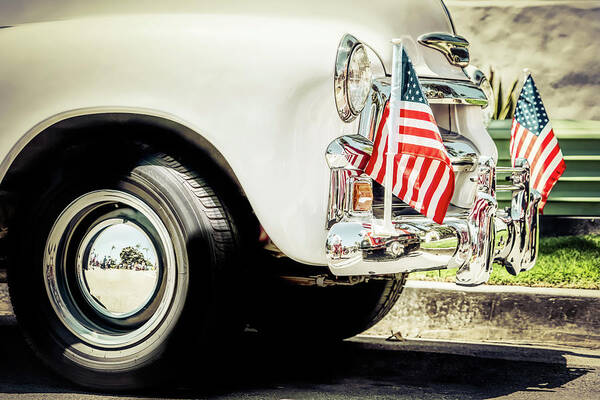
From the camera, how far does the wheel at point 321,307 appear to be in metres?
4.20

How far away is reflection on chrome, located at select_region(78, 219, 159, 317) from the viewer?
333 centimetres

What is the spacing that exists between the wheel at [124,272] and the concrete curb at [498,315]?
170 cm

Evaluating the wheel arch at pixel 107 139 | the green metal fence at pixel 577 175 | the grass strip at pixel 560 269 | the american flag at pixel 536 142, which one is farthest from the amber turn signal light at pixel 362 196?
the green metal fence at pixel 577 175

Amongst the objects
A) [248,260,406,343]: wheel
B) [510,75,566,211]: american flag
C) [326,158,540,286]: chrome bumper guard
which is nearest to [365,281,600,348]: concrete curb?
[248,260,406,343]: wheel

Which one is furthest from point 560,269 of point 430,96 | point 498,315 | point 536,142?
point 430,96

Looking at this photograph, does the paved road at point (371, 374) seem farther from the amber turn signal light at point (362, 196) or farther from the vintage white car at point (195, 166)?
the amber turn signal light at point (362, 196)

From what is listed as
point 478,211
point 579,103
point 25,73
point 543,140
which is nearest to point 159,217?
point 25,73

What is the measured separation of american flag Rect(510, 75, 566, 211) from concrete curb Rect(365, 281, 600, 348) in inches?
34.0

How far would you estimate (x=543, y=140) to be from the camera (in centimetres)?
403

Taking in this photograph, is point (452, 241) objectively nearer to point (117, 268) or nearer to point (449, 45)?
point (449, 45)

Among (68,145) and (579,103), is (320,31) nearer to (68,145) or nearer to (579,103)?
(68,145)

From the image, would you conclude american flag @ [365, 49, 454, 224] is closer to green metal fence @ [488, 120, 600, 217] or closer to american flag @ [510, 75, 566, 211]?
american flag @ [510, 75, 566, 211]

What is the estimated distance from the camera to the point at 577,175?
243 inches

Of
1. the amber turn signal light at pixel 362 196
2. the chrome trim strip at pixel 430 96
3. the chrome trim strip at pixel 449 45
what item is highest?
the chrome trim strip at pixel 449 45
